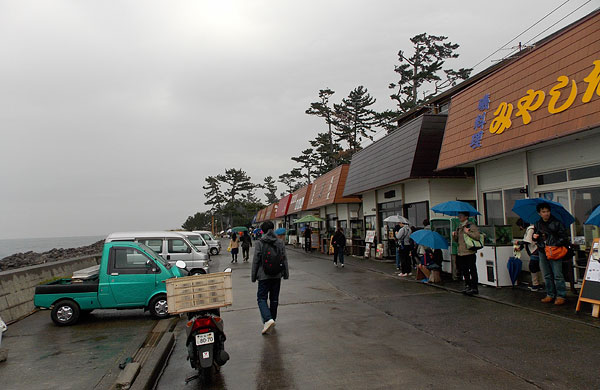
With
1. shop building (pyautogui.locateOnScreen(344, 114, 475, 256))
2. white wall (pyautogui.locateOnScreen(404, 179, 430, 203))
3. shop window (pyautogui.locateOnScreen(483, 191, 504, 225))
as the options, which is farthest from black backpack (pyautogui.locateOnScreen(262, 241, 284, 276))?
white wall (pyautogui.locateOnScreen(404, 179, 430, 203))

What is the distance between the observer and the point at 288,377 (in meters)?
4.54

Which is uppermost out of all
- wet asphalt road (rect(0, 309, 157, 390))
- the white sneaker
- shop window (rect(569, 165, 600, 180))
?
shop window (rect(569, 165, 600, 180))

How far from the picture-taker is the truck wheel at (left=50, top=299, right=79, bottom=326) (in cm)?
789

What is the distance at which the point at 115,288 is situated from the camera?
8.05m

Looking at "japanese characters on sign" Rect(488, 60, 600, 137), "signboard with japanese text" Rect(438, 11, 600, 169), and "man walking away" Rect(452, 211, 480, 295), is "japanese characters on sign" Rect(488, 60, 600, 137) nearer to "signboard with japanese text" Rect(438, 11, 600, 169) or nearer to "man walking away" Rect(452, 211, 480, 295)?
"signboard with japanese text" Rect(438, 11, 600, 169)

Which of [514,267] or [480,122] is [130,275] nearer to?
[514,267]

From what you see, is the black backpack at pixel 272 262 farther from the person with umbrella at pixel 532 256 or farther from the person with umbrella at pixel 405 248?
the person with umbrella at pixel 405 248

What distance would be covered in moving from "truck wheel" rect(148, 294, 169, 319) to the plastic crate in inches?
155

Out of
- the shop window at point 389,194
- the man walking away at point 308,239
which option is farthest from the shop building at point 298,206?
the shop window at point 389,194

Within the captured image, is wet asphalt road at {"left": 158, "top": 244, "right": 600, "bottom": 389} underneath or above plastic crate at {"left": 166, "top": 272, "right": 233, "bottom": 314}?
underneath

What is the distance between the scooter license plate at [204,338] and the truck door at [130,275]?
13.5 ft

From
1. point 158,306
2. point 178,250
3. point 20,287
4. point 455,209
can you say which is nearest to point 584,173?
point 455,209

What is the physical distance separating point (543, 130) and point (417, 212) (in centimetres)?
769

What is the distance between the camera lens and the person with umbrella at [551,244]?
721 centimetres
